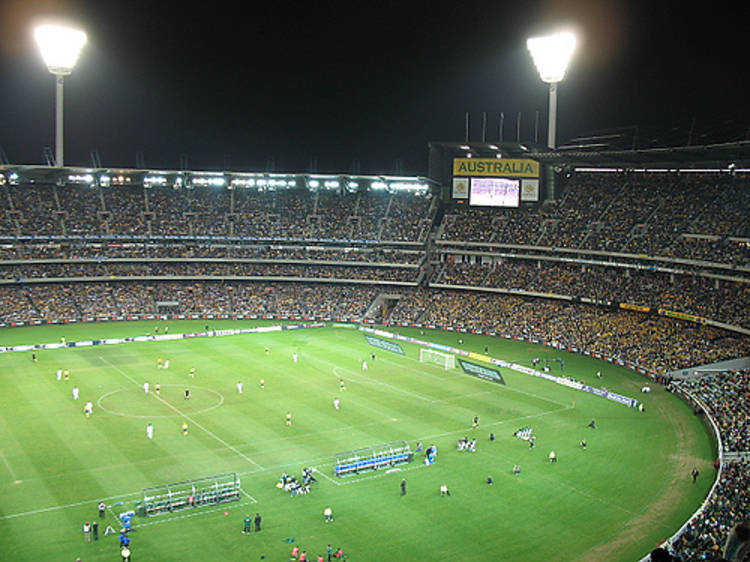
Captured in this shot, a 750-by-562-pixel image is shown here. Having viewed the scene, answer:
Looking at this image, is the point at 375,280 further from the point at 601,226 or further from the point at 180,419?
the point at 180,419

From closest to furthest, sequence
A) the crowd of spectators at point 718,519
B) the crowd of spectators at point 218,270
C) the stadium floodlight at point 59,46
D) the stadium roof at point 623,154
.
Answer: the crowd of spectators at point 718,519, the stadium roof at point 623,154, the stadium floodlight at point 59,46, the crowd of spectators at point 218,270

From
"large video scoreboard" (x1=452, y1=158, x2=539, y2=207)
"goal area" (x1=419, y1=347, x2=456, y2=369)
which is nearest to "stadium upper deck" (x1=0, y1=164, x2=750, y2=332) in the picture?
"large video scoreboard" (x1=452, y1=158, x2=539, y2=207)

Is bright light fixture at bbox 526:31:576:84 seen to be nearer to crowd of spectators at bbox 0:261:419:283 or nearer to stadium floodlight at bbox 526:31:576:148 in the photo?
stadium floodlight at bbox 526:31:576:148

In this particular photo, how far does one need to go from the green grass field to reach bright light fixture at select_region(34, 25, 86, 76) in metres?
36.8

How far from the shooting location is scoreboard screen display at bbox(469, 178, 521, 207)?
312 feet

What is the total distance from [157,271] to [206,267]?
6.61 metres

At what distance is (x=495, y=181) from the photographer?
316ft

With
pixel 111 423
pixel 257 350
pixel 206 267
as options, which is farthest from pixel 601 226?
pixel 111 423

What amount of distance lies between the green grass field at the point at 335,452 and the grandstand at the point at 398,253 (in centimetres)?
1178

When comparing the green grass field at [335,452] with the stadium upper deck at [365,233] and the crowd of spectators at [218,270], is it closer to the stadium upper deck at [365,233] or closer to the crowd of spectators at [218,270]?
the stadium upper deck at [365,233]

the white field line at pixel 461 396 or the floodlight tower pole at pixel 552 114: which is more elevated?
the floodlight tower pole at pixel 552 114

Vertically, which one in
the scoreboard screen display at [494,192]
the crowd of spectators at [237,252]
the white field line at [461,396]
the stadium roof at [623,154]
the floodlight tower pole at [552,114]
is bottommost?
the white field line at [461,396]

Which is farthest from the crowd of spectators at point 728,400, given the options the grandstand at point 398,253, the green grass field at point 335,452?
the grandstand at point 398,253

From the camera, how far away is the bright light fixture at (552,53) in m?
76.7
